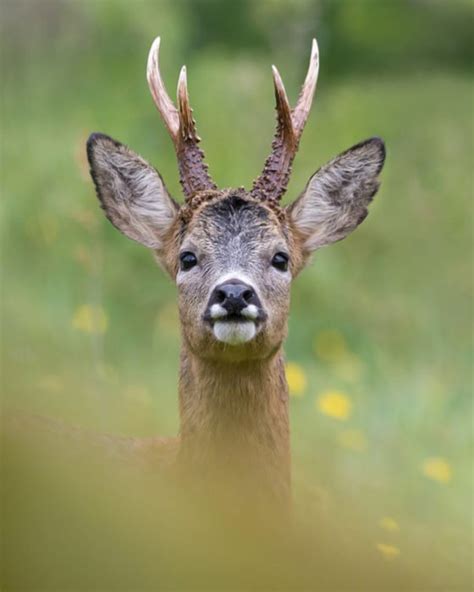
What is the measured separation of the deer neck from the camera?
13.4 ft

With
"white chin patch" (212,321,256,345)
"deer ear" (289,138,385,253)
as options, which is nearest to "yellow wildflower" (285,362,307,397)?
"deer ear" (289,138,385,253)

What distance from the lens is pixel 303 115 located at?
14.7ft

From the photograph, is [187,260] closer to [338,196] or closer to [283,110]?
[283,110]

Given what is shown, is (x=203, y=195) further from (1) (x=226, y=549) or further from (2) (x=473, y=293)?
(2) (x=473, y=293)

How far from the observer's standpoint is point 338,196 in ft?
15.5

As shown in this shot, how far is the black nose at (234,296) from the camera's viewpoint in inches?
146

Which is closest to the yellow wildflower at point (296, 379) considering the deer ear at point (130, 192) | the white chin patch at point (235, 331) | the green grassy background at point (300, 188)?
the green grassy background at point (300, 188)

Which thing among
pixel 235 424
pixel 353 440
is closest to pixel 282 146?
pixel 235 424

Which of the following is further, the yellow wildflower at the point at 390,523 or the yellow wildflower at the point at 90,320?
the yellow wildflower at the point at 90,320

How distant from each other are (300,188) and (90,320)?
204cm

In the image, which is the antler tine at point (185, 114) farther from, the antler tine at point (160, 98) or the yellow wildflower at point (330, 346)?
the yellow wildflower at point (330, 346)

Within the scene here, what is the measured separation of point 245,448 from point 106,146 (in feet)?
4.24

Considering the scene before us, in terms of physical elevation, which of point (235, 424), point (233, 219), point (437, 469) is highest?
point (437, 469)

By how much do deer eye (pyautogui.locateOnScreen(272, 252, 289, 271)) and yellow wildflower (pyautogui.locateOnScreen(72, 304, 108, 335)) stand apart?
252 centimetres
